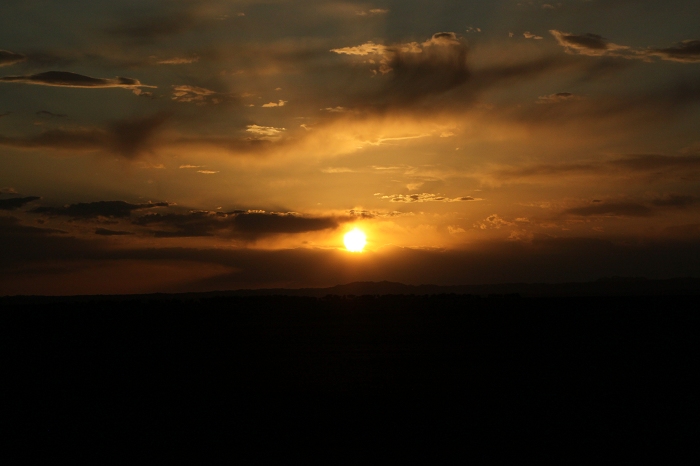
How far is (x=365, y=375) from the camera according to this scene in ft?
70.6

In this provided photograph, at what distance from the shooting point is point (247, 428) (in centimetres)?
1470

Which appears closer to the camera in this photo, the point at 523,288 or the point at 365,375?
the point at 365,375

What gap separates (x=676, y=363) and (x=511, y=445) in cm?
1367

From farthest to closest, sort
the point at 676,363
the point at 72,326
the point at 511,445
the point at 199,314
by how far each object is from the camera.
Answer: the point at 199,314 → the point at 72,326 → the point at 676,363 → the point at 511,445

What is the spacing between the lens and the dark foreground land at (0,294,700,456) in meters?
15.7

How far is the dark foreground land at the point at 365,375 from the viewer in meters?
15.7

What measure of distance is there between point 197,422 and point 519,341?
65.1ft

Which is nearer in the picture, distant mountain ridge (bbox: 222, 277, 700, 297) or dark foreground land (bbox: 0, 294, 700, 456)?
dark foreground land (bbox: 0, 294, 700, 456)

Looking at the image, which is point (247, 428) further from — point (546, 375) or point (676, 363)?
point (676, 363)

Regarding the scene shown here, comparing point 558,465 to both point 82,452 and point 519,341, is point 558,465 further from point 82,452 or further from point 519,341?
point 519,341

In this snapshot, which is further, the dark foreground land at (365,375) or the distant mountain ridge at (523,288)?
the distant mountain ridge at (523,288)

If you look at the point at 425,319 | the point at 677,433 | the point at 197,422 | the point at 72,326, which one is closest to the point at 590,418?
the point at 677,433

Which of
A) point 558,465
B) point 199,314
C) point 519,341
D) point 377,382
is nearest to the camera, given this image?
point 558,465

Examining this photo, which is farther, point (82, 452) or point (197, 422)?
point (197, 422)
